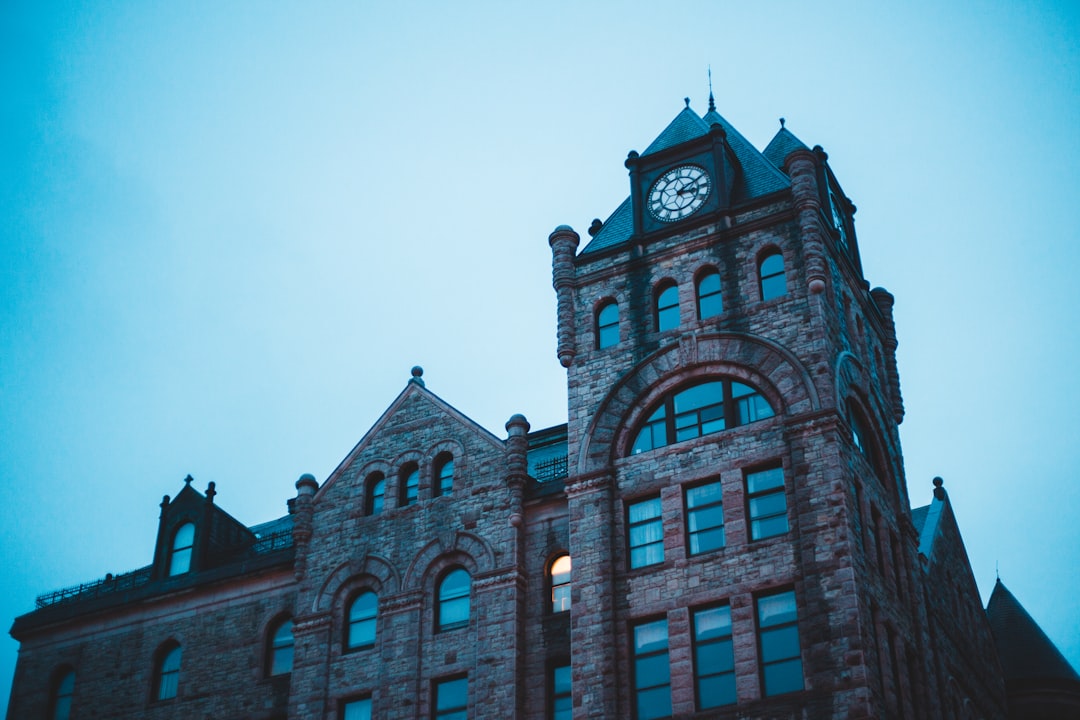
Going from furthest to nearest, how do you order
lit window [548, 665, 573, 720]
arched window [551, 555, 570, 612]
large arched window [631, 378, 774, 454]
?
Answer: arched window [551, 555, 570, 612]
large arched window [631, 378, 774, 454]
lit window [548, 665, 573, 720]

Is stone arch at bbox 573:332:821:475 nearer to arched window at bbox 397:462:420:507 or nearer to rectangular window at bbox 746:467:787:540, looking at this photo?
rectangular window at bbox 746:467:787:540

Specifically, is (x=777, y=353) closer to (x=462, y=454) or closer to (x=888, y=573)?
(x=888, y=573)

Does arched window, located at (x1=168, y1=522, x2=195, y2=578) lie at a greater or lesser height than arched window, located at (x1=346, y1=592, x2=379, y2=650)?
greater

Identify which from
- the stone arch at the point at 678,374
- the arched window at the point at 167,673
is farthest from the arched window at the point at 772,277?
the arched window at the point at 167,673

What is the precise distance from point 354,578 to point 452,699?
539 centimetres

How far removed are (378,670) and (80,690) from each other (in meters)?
12.1

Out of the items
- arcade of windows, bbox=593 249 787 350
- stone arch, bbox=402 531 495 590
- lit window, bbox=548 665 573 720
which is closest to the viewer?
lit window, bbox=548 665 573 720

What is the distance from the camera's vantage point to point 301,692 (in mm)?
39844

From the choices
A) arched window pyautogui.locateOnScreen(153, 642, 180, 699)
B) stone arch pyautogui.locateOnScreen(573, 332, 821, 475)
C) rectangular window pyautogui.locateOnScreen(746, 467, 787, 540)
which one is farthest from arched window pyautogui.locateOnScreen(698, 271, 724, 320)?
arched window pyautogui.locateOnScreen(153, 642, 180, 699)

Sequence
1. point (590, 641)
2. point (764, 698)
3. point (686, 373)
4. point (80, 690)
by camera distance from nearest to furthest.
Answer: point (764, 698) < point (590, 641) < point (686, 373) < point (80, 690)

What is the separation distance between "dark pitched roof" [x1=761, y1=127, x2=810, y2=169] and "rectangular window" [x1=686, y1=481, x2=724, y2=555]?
14.2 metres

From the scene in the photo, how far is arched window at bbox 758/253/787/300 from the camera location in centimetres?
3886

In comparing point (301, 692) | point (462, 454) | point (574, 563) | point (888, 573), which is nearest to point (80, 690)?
point (301, 692)

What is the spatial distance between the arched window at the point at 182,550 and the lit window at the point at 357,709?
9620 millimetres
